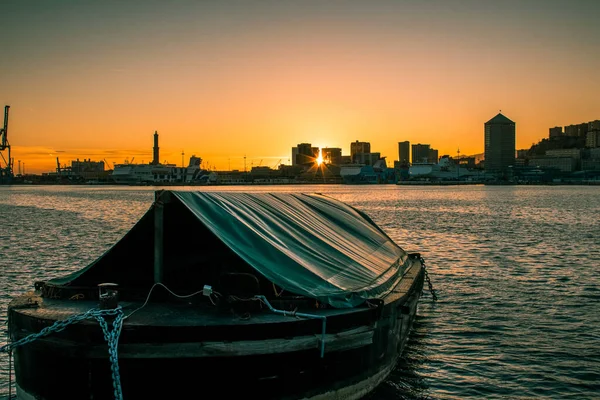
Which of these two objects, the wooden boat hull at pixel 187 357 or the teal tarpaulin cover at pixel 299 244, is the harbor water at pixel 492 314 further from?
the wooden boat hull at pixel 187 357

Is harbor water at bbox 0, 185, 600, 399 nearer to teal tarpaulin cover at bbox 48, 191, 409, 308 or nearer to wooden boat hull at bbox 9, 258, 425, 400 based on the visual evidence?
teal tarpaulin cover at bbox 48, 191, 409, 308

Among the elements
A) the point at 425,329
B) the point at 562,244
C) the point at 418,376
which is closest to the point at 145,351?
the point at 418,376

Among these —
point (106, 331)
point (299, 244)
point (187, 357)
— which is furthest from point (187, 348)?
point (299, 244)

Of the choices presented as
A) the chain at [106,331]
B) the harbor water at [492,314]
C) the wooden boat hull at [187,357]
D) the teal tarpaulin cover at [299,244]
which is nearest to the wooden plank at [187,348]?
the wooden boat hull at [187,357]

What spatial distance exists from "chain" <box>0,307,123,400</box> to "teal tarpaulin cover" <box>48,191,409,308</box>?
6.13 feet

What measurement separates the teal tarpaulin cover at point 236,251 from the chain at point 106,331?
1868 millimetres

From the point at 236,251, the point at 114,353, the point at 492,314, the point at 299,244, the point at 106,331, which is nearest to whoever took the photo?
the point at 114,353

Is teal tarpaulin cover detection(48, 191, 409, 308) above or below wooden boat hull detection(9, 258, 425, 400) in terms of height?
above

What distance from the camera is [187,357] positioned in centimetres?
823

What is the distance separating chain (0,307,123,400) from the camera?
26.6 feet

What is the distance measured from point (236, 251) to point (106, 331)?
241cm

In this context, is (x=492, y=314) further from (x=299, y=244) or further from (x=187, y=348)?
(x=187, y=348)

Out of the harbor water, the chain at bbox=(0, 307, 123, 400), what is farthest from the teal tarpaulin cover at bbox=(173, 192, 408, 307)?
the harbor water

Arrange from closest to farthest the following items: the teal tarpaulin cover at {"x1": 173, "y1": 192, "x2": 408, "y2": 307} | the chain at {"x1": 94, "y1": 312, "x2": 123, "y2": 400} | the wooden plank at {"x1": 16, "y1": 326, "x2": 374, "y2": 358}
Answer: the chain at {"x1": 94, "y1": 312, "x2": 123, "y2": 400}, the wooden plank at {"x1": 16, "y1": 326, "x2": 374, "y2": 358}, the teal tarpaulin cover at {"x1": 173, "y1": 192, "x2": 408, "y2": 307}
